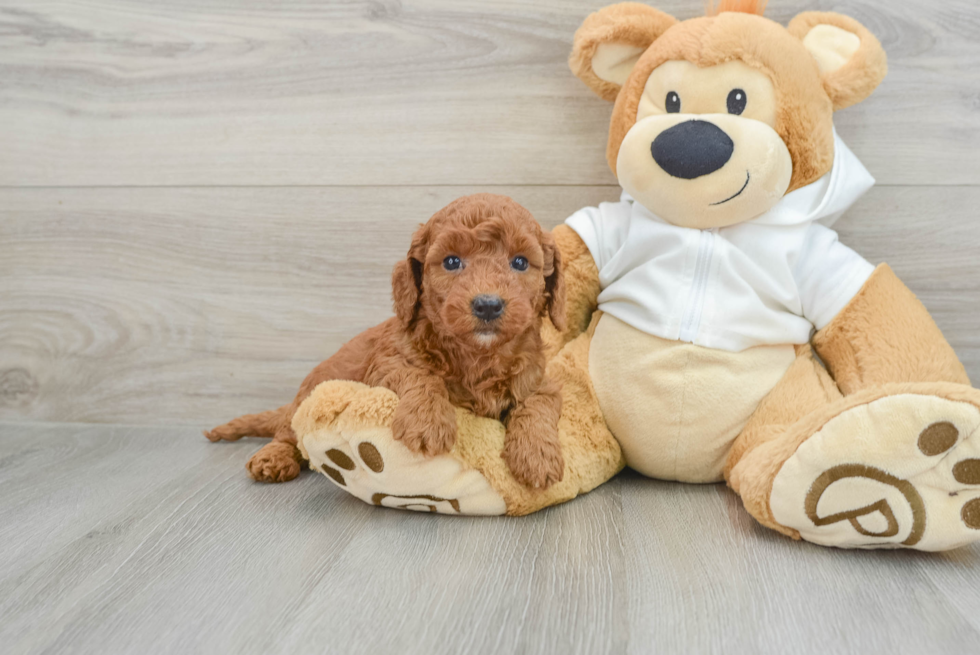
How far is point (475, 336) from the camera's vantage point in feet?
2.95

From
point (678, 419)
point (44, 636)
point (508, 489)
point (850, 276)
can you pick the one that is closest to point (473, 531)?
point (508, 489)

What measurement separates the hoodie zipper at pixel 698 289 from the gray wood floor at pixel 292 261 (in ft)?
0.90

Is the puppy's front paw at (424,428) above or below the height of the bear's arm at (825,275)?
below

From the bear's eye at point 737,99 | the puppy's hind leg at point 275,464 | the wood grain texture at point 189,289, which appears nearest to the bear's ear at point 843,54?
the bear's eye at point 737,99

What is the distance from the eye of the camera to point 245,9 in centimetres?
141

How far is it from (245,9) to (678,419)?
1174mm

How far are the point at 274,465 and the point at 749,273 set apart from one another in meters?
0.87

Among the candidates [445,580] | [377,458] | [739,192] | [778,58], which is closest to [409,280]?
[377,458]

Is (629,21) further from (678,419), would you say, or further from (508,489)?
(508,489)

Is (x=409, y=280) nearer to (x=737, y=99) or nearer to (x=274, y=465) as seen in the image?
(x=274, y=465)

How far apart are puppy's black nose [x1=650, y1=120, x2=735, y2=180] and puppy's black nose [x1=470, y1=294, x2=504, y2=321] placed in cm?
38

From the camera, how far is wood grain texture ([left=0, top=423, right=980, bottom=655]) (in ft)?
2.46

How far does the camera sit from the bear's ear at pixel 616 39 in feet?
3.73

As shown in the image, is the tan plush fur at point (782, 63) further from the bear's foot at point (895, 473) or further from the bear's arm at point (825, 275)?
the bear's foot at point (895, 473)
